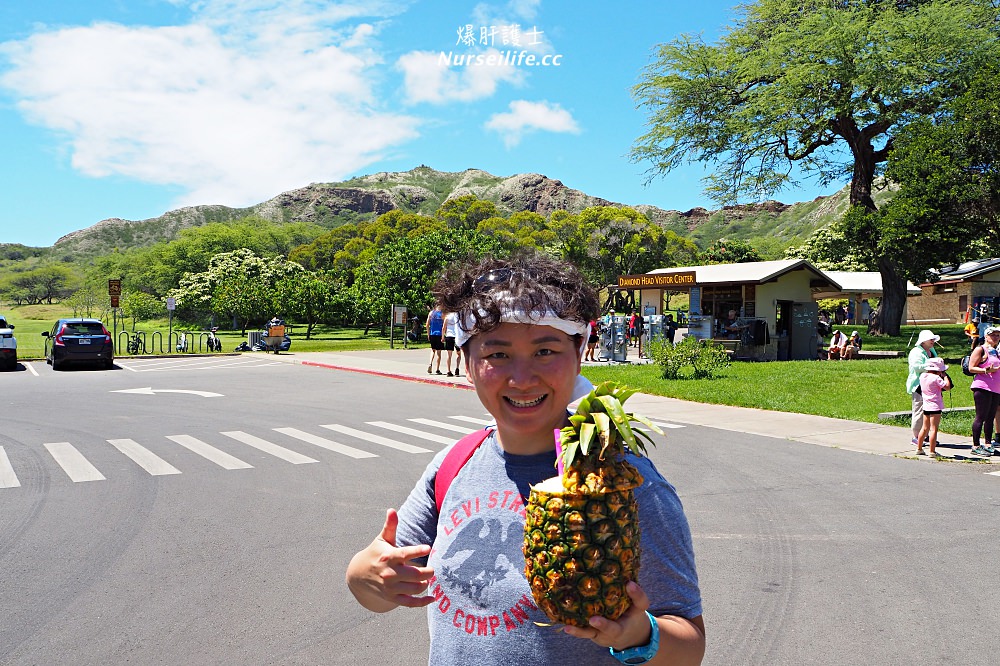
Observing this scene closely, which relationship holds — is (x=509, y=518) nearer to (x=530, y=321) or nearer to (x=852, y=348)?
(x=530, y=321)

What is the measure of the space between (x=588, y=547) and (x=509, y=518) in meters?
0.35

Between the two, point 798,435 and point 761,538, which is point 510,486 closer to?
point 761,538

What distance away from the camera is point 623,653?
1652mm

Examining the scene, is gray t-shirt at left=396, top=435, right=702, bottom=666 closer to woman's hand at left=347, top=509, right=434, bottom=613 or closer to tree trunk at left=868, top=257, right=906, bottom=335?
woman's hand at left=347, top=509, right=434, bottom=613

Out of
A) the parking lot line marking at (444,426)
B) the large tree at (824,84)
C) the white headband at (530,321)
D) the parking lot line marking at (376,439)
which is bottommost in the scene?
the parking lot line marking at (376,439)

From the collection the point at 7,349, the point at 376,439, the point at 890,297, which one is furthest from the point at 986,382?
the point at 890,297

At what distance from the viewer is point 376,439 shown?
11625 mm

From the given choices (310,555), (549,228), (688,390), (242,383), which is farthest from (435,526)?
(549,228)

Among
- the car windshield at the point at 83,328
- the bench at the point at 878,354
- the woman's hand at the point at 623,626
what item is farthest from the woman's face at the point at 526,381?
the bench at the point at 878,354

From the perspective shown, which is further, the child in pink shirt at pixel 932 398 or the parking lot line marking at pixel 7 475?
the child in pink shirt at pixel 932 398

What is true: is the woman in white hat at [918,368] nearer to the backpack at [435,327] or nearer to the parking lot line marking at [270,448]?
the parking lot line marking at [270,448]

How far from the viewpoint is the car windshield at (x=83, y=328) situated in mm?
25500

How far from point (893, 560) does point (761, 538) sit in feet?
3.32

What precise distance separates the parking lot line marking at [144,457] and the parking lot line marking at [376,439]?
293cm
